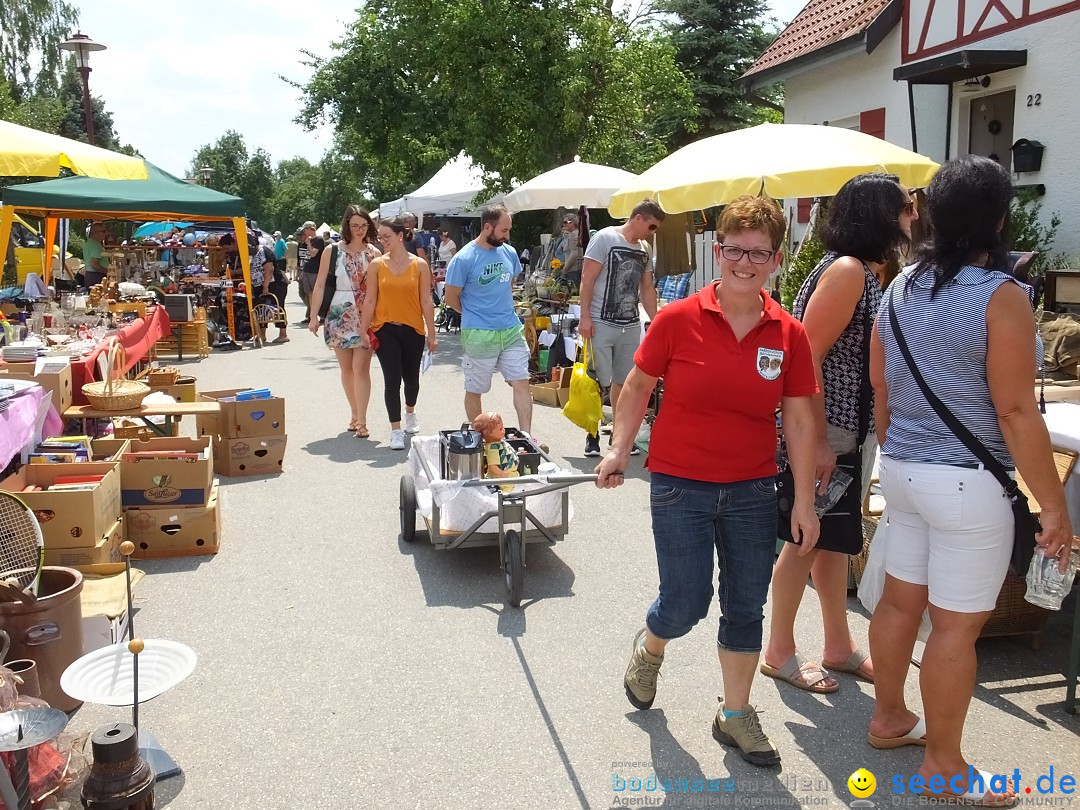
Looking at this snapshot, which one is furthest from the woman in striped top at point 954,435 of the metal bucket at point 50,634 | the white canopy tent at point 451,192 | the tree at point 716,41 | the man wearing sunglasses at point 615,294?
the tree at point 716,41

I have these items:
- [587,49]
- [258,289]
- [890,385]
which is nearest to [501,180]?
[587,49]

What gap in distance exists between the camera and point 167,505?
18.1ft

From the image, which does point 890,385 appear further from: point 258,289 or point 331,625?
point 258,289

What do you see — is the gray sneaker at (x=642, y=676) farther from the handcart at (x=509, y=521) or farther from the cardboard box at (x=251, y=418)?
the cardboard box at (x=251, y=418)

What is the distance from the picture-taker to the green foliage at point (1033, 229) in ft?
32.1

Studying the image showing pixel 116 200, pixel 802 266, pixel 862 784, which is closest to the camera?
pixel 862 784

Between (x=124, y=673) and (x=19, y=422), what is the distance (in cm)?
258

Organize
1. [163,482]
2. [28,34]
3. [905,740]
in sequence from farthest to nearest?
[28,34], [163,482], [905,740]

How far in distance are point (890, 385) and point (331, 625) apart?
2.84 metres

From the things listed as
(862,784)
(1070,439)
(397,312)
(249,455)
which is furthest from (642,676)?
(397,312)

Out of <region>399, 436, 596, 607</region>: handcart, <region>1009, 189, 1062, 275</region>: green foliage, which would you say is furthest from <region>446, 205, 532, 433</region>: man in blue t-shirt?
<region>1009, 189, 1062, 275</region>: green foliage

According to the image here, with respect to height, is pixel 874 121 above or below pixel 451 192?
above

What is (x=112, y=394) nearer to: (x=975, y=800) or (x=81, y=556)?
(x=81, y=556)

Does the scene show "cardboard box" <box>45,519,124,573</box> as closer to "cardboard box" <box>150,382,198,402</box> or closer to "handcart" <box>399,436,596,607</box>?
"handcart" <box>399,436,596,607</box>
